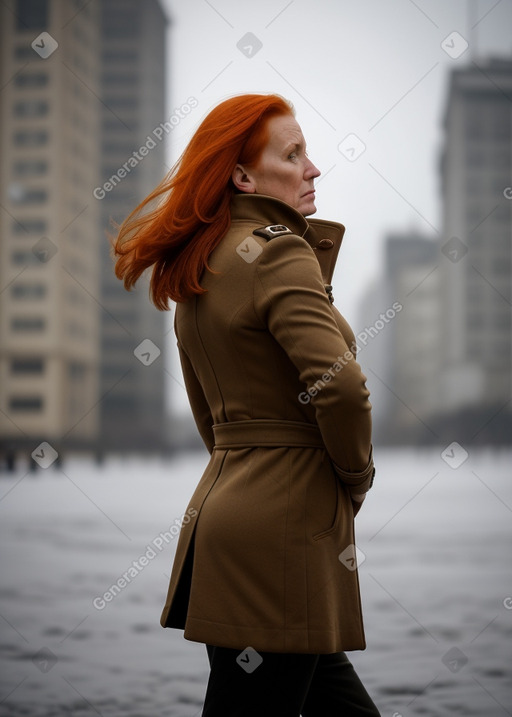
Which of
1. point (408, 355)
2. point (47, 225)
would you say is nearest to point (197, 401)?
point (47, 225)

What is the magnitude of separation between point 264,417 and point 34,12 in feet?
268

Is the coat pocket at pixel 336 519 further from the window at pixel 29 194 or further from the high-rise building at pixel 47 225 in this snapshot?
the window at pixel 29 194

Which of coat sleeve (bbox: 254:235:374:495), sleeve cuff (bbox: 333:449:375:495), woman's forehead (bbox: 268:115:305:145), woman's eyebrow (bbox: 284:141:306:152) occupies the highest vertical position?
woman's forehead (bbox: 268:115:305:145)

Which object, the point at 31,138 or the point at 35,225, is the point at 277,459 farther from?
the point at 31,138

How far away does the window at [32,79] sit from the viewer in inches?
2886

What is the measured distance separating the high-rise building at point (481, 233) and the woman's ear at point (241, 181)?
Result: 83.5 m

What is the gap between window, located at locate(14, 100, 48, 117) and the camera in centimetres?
7300

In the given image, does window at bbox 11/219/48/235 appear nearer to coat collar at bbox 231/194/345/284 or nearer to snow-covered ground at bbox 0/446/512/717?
snow-covered ground at bbox 0/446/512/717

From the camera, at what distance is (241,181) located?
169 cm

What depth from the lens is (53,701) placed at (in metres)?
3.62

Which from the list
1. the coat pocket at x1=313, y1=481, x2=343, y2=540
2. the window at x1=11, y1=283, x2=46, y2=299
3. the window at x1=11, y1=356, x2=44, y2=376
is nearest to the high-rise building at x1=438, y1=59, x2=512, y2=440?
the window at x1=11, y1=283, x2=46, y2=299

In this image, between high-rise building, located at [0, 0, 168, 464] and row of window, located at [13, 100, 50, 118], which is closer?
high-rise building, located at [0, 0, 168, 464]

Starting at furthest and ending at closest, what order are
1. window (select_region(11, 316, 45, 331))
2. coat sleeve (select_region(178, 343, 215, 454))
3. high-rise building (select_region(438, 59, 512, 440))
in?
high-rise building (select_region(438, 59, 512, 440)) → window (select_region(11, 316, 45, 331)) → coat sleeve (select_region(178, 343, 215, 454))

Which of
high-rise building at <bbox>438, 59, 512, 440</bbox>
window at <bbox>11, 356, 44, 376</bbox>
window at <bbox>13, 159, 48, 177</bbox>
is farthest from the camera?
high-rise building at <bbox>438, 59, 512, 440</bbox>
